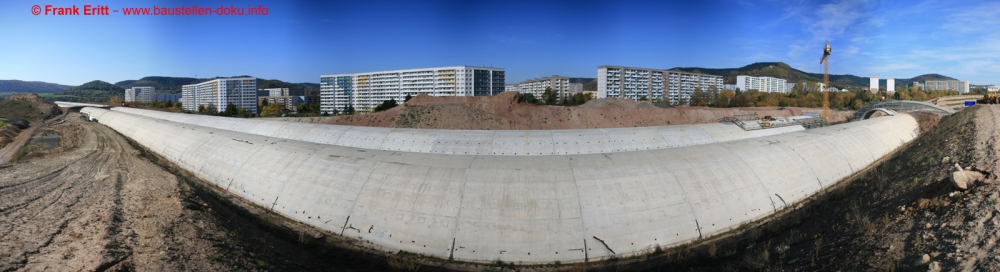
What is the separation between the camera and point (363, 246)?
11.4 meters

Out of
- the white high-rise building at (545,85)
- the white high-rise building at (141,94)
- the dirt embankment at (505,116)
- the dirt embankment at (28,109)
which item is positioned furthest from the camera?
the white high-rise building at (141,94)

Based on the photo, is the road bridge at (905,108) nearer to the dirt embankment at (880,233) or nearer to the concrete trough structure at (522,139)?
the concrete trough structure at (522,139)

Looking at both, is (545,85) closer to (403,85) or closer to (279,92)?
(403,85)

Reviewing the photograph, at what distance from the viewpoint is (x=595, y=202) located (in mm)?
11227

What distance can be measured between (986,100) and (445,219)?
54266 millimetres

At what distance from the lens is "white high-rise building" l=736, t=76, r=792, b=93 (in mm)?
146750

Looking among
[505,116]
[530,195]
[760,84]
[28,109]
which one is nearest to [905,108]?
[505,116]

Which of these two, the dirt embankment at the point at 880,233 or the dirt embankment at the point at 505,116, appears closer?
the dirt embankment at the point at 880,233

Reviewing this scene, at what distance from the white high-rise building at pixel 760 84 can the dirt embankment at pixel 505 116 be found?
113833 millimetres

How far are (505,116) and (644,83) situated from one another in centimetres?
6823

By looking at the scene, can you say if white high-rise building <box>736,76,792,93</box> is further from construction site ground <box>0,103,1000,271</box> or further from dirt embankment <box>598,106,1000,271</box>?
dirt embankment <box>598,106,1000,271</box>

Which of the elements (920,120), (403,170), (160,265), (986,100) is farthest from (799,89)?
(160,265)

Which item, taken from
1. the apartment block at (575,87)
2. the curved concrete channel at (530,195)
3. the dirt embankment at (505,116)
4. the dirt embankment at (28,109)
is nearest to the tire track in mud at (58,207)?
the curved concrete channel at (530,195)

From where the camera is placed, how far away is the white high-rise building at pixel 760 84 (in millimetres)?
146750
